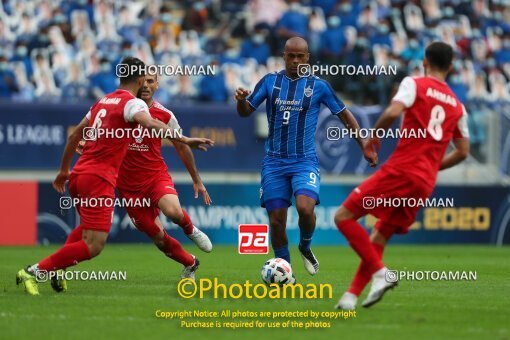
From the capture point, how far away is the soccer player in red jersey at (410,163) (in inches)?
412

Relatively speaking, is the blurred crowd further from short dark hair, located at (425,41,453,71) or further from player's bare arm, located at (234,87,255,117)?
short dark hair, located at (425,41,453,71)

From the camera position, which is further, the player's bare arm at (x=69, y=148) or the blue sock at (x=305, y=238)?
the blue sock at (x=305, y=238)

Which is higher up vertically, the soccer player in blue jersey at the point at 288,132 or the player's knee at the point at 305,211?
the soccer player in blue jersey at the point at 288,132

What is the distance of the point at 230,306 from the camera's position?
11.1 m

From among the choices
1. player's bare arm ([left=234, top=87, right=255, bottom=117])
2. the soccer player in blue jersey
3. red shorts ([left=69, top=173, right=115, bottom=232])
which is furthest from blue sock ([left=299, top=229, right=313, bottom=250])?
red shorts ([left=69, top=173, right=115, bottom=232])

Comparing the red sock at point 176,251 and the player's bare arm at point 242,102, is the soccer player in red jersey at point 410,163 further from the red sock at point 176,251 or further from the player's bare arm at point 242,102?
the red sock at point 176,251

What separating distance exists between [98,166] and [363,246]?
2.97 m

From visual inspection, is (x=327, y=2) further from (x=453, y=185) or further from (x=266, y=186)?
(x=266, y=186)

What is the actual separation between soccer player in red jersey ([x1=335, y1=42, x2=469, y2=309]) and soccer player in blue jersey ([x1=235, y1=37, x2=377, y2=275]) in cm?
246

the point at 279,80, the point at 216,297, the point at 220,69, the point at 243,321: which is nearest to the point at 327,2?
the point at 220,69

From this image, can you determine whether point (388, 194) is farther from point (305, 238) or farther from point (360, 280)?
point (305, 238)

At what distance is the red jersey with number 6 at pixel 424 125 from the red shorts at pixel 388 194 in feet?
0.22

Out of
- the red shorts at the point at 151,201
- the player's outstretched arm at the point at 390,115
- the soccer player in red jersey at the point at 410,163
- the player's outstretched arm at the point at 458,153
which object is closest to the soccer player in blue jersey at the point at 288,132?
the red shorts at the point at 151,201

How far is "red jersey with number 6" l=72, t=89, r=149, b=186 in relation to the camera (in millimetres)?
11812
